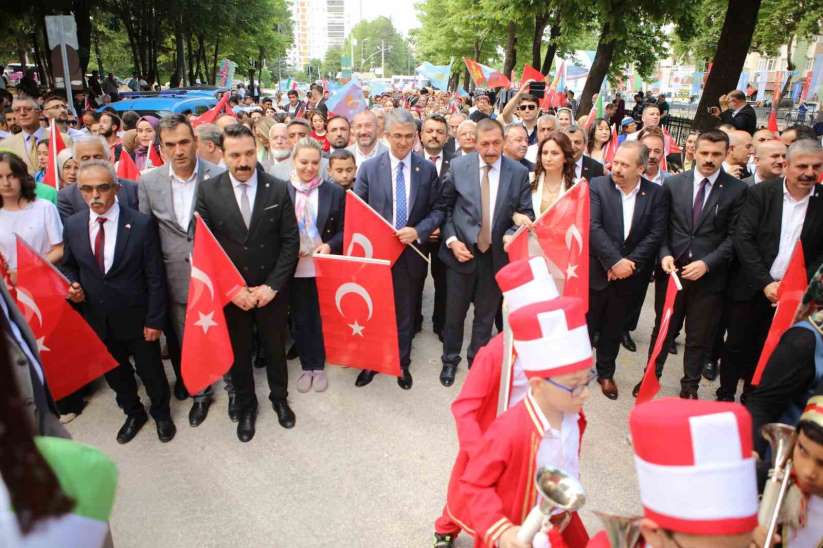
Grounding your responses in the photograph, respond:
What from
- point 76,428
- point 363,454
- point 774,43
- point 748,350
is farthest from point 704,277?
point 774,43

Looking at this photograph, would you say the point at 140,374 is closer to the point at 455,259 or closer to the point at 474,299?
the point at 455,259

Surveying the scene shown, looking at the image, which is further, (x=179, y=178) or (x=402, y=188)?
(x=402, y=188)

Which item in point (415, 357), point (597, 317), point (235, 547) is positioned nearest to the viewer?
point (235, 547)

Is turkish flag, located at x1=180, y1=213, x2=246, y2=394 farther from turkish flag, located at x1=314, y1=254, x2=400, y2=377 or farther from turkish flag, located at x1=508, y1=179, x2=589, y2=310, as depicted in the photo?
turkish flag, located at x1=508, y1=179, x2=589, y2=310

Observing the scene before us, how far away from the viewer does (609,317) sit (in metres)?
4.50

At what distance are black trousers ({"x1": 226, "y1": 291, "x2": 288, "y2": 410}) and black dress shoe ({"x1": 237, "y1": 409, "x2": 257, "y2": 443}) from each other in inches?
1.7

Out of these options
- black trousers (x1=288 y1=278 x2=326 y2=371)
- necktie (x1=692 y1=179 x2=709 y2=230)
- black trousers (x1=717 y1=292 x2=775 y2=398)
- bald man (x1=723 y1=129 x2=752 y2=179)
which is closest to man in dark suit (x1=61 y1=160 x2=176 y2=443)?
black trousers (x1=288 y1=278 x2=326 y2=371)

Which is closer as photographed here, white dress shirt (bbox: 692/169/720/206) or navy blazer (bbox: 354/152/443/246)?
white dress shirt (bbox: 692/169/720/206)

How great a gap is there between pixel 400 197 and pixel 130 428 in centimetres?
273

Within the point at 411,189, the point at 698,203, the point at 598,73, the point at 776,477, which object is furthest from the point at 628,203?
the point at 598,73

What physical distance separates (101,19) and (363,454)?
1323 inches

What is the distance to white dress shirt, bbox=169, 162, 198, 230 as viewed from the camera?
3867mm

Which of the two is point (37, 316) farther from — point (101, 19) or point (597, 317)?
point (101, 19)

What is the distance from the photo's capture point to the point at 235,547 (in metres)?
2.95
